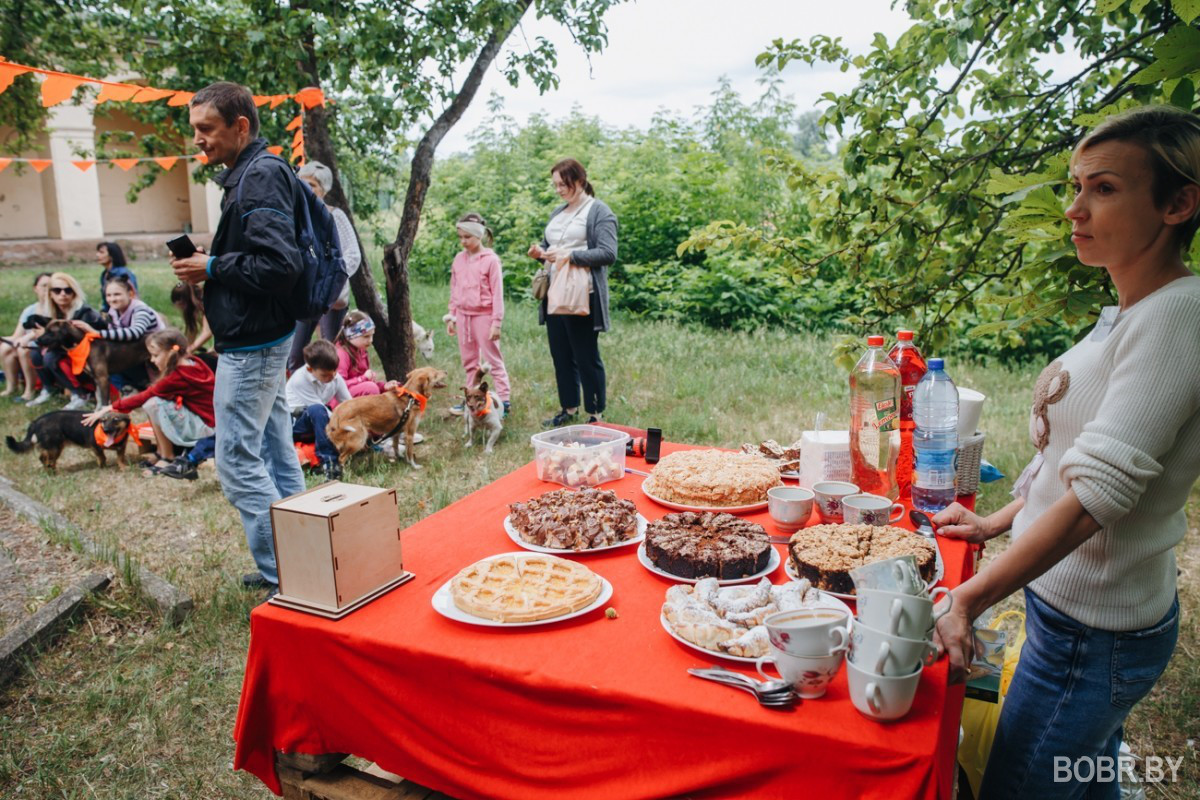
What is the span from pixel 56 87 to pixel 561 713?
6.18m

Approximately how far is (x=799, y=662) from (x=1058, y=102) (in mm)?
3669

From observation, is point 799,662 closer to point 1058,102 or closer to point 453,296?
point 1058,102

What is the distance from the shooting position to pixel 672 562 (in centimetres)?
204

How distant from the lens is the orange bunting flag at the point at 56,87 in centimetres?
552

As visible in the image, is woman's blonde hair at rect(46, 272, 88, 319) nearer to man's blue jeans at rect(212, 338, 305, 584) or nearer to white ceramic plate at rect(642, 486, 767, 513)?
man's blue jeans at rect(212, 338, 305, 584)

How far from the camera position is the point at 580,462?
285 centimetres

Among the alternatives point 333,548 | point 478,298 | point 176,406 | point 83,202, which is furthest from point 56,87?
point 83,202

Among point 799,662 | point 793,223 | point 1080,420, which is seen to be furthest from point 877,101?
point 793,223

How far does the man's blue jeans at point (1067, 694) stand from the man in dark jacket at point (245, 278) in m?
3.11

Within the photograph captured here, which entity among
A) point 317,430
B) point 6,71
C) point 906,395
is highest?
point 6,71

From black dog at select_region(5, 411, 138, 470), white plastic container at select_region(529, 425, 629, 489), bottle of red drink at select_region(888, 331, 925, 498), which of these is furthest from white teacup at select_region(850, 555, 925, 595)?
black dog at select_region(5, 411, 138, 470)

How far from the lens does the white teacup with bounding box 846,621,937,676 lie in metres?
1.42

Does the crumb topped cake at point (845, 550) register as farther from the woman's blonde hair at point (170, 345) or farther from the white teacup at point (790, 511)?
the woman's blonde hair at point (170, 345)

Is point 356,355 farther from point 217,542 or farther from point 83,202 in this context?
point 83,202
